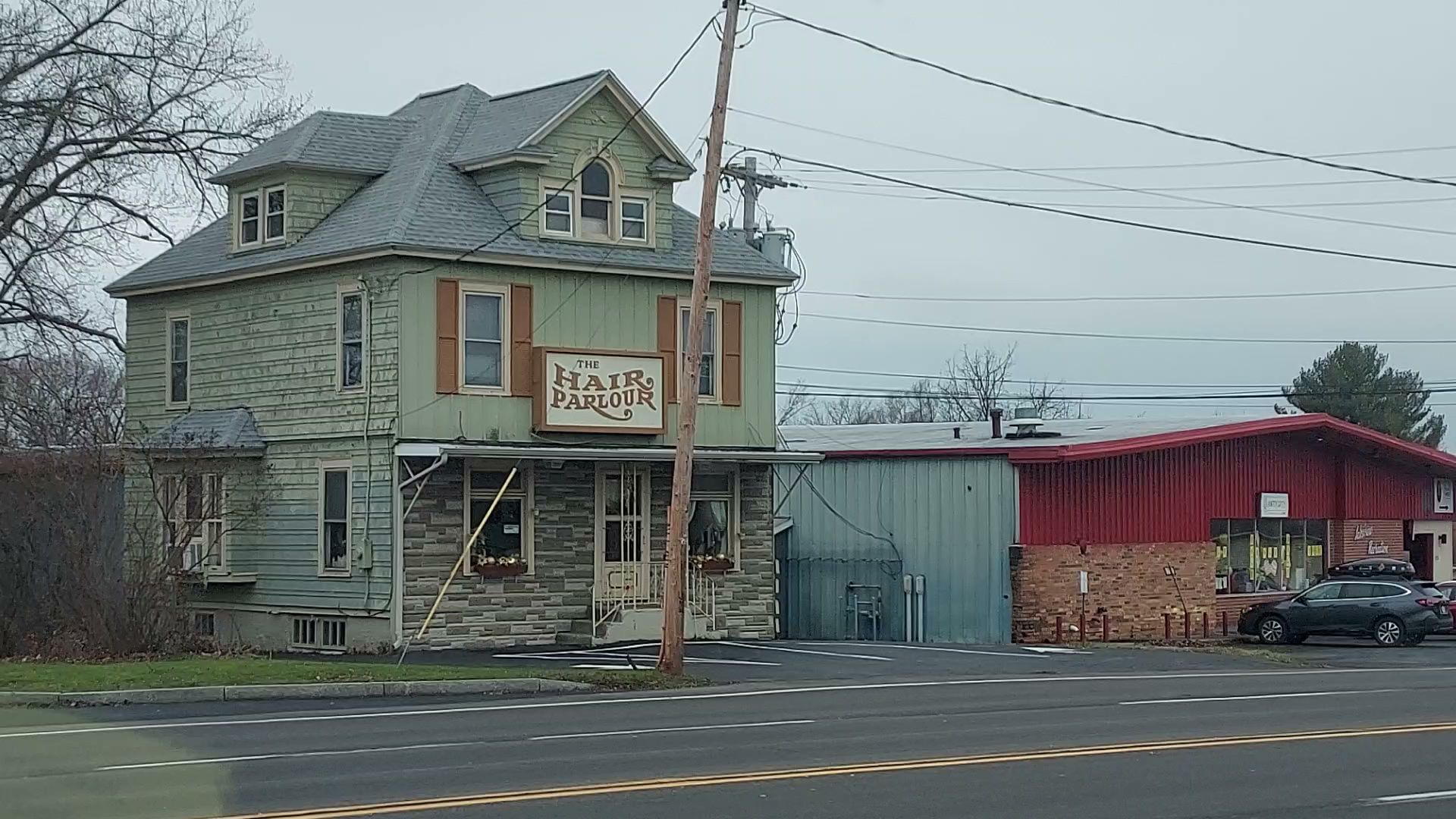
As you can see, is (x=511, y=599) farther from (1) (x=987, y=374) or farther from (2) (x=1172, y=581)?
(1) (x=987, y=374)

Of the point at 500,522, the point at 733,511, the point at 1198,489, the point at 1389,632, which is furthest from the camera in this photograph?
the point at 1198,489

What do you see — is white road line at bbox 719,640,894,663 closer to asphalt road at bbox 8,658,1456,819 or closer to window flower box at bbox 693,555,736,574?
window flower box at bbox 693,555,736,574

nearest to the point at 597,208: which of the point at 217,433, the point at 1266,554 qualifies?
the point at 217,433

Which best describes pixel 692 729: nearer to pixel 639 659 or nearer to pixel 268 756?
pixel 268 756

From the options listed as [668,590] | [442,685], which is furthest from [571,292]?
[442,685]

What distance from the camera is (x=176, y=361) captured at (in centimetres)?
3388

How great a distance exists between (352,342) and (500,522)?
383 centimetres

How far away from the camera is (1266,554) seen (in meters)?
42.6

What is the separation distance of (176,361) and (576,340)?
8.20 meters

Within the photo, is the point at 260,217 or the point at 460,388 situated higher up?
the point at 260,217

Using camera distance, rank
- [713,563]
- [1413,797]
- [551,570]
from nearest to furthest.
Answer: [1413,797] < [551,570] < [713,563]

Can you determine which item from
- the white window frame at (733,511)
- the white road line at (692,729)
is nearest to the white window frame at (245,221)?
the white window frame at (733,511)

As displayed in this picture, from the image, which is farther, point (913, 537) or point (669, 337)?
point (913, 537)

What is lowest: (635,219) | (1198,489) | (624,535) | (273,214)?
(624,535)
